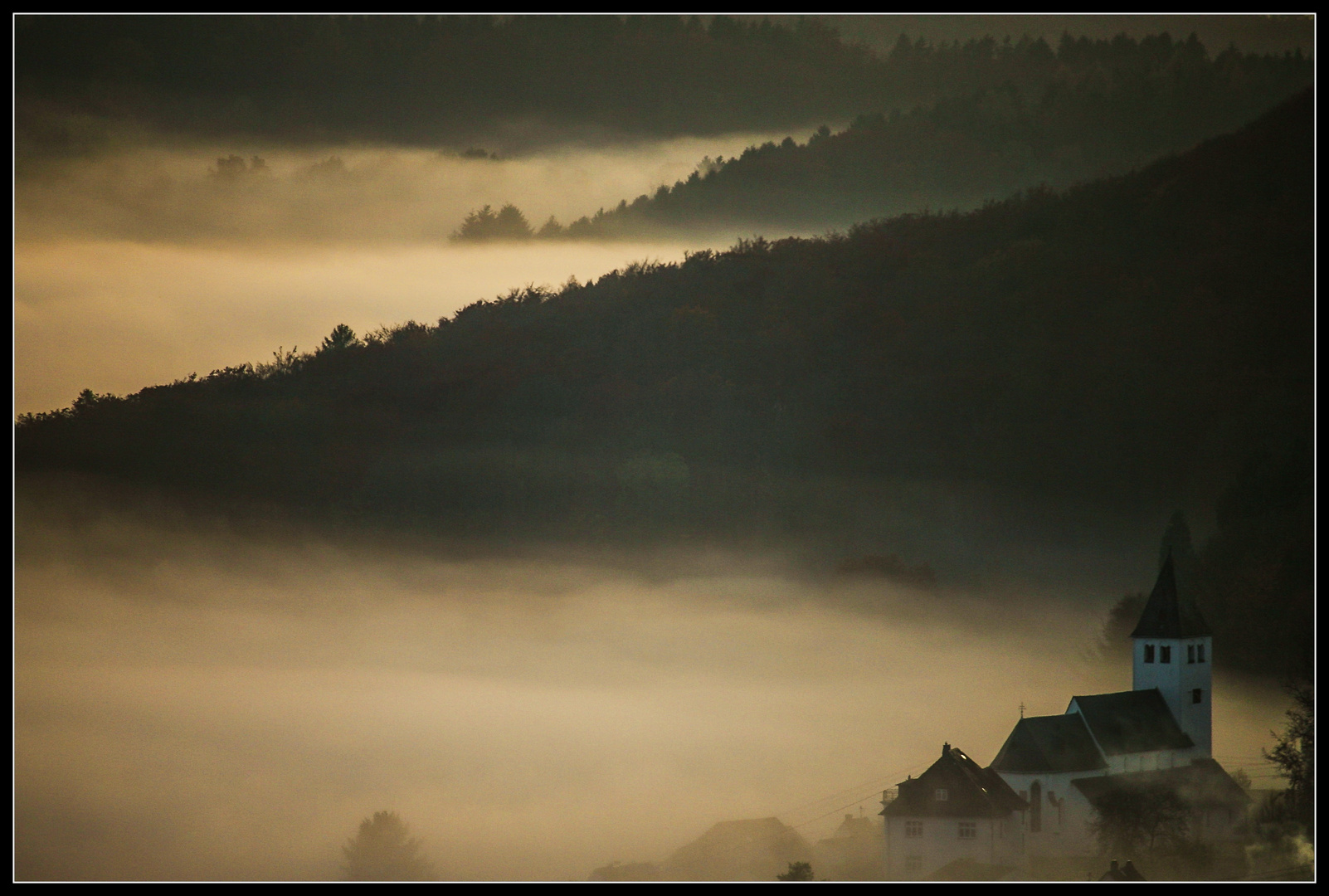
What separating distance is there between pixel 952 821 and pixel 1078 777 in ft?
6.84

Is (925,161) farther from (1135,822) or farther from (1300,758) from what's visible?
(1135,822)

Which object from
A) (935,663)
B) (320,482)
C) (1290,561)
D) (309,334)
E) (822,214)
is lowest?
(935,663)

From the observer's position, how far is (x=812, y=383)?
1110 inches

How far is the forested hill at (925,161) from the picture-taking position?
90.6 ft

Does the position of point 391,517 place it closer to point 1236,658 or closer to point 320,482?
point 320,482

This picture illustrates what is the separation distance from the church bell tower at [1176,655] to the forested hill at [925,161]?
9389mm

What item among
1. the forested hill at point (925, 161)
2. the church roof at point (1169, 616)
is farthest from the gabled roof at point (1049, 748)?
the forested hill at point (925, 161)

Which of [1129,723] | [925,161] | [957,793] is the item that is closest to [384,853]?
[957,793]

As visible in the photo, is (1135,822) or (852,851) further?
(852,851)

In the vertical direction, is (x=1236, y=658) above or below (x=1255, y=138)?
below

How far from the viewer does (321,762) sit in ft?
83.8

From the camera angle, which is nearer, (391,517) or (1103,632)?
(1103,632)

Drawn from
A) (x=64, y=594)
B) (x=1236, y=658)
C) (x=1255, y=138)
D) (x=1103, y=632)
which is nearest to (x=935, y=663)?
(x=1103, y=632)
